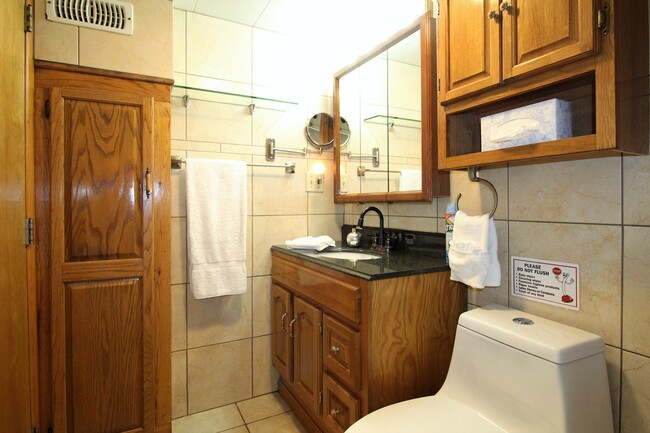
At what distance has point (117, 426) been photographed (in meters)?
1.50

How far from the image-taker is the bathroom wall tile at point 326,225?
7.26ft

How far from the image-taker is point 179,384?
1.85 meters

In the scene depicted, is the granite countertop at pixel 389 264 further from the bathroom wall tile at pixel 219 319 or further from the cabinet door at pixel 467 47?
the cabinet door at pixel 467 47

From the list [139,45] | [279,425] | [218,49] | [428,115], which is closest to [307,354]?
[279,425]

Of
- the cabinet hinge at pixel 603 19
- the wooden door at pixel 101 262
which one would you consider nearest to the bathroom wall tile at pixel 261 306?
the wooden door at pixel 101 262

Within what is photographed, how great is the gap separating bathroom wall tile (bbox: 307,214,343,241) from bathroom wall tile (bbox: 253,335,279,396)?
2.32 ft

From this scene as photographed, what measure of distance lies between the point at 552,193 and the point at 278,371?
166 centimetres

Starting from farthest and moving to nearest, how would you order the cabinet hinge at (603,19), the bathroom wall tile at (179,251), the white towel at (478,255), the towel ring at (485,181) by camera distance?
the bathroom wall tile at (179,251)
the towel ring at (485,181)
the white towel at (478,255)
the cabinet hinge at (603,19)

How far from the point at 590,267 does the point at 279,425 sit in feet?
5.10

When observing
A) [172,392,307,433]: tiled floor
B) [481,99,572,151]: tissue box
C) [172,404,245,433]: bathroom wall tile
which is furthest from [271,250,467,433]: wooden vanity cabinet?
[481,99,572,151]: tissue box

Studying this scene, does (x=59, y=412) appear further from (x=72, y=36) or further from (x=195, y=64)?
(x=195, y=64)

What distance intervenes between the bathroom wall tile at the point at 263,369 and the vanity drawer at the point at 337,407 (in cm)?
70

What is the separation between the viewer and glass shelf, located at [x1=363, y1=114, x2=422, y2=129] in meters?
1.57

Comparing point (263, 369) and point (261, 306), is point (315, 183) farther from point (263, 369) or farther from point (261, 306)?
point (263, 369)
